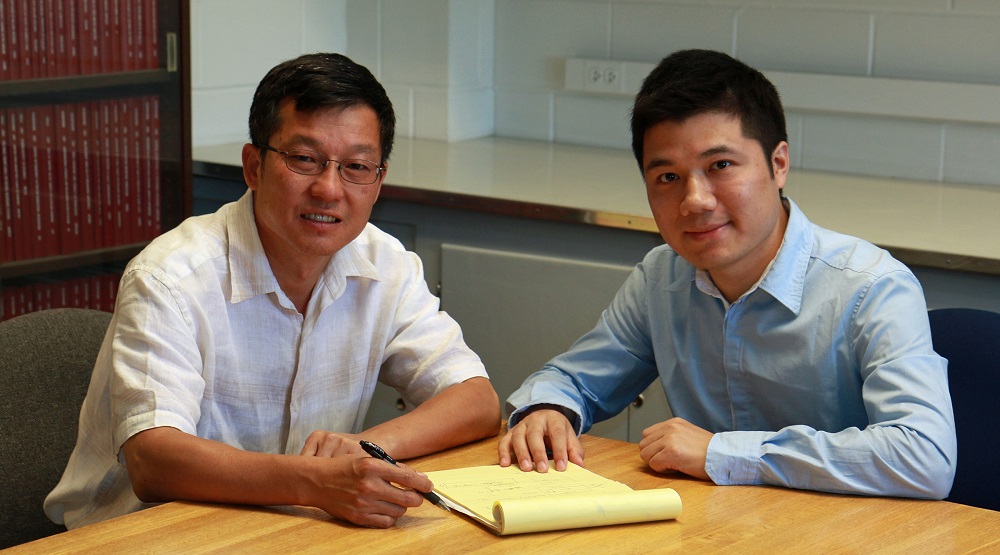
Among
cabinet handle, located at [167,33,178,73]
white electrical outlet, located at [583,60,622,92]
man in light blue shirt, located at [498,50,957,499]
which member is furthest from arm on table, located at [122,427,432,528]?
white electrical outlet, located at [583,60,622,92]

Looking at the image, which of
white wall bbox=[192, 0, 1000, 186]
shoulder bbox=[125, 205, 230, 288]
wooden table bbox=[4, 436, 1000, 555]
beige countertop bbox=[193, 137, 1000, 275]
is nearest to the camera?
wooden table bbox=[4, 436, 1000, 555]

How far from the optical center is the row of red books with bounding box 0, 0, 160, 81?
2.59 meters

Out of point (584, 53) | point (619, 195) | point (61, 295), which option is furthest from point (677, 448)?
point (584, 53)

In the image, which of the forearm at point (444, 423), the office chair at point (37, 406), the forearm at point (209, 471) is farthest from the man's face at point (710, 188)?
the office chair at point (37, 406)

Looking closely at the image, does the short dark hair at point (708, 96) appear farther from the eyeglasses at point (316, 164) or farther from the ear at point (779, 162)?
the eyeglasses at point (316, 164)

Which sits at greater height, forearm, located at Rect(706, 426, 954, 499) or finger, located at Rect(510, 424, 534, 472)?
forearm, located at Rect(706, 426, 954, 499)

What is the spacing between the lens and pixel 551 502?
4.36 feet

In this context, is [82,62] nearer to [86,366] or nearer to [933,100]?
[86,366]

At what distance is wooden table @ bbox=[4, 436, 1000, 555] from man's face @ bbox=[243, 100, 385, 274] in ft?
1.43

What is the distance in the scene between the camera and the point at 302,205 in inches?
65.8

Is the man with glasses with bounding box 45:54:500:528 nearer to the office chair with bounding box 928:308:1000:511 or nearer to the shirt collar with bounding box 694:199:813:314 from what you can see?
the shirt collar with bounding box 694:199:813:314

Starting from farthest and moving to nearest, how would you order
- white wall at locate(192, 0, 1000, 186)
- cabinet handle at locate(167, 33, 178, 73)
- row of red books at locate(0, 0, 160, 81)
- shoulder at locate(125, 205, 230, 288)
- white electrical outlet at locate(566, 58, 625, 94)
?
white electrical outlet at locate(566, 58, 625, 94), white wall at locate(192, 0, 1000, 186), cabinet handle at locate(167, 33, 178, 73), row of red books at locate(0, 0, 160, 81), shoulder at locate(125, 205, 230, 288)

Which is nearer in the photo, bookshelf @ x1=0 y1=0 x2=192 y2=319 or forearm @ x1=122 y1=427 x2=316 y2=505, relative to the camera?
forearm @ x1=122 y1=427 x2=316 y2=505

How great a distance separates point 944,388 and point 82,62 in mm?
2050
